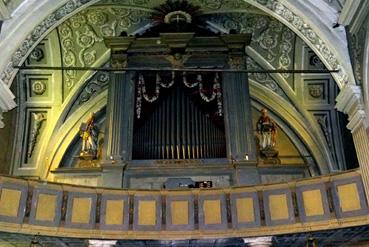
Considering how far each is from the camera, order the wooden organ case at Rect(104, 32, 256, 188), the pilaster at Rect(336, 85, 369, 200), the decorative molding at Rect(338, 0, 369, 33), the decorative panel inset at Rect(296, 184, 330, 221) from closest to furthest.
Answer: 1. the decorative molding at Rect(338, 0, 369, 33)
2. the pilaster at Rect(336, 85, 369, 200)
3. the decorative panel inset at Rect(296, 184, 330, 221)
4. the wooden organ case at Rect(104, 32, 256, 188)

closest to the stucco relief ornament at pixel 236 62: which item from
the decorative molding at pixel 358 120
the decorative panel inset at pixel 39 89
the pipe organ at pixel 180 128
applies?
the pipe organ at pixel 180 128

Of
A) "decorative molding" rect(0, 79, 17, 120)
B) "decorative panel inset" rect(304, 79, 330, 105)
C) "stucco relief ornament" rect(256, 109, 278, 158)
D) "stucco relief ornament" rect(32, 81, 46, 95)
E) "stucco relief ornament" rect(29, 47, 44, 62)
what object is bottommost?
"decorative molding" rect(0, 79, 17, 120)

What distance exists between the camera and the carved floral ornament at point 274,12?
366 inches

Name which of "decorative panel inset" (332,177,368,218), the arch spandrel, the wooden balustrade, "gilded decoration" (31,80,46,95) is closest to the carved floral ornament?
"decorative panel inset" (332,177,368,218)

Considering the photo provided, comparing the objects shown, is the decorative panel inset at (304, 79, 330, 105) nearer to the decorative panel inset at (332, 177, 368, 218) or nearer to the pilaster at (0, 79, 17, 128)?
the decorative panel inset at (332, 177, 368, 218)

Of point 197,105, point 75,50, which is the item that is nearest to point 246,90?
point 197,105

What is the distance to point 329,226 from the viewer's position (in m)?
8.83

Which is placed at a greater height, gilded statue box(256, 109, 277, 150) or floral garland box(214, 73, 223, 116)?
floral garland box(214, 73, 223, 116)

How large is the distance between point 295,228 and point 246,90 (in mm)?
4268

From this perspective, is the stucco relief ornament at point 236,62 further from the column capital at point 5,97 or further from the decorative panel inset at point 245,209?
the column capital at point 5,97

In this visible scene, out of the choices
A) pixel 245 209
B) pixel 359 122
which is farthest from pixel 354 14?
pixel 245 209

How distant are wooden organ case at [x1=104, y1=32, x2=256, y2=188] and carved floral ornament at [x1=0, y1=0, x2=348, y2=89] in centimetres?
176

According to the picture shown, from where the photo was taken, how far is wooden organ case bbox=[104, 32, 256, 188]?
10891mm

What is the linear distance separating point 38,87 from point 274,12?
7361 mm
